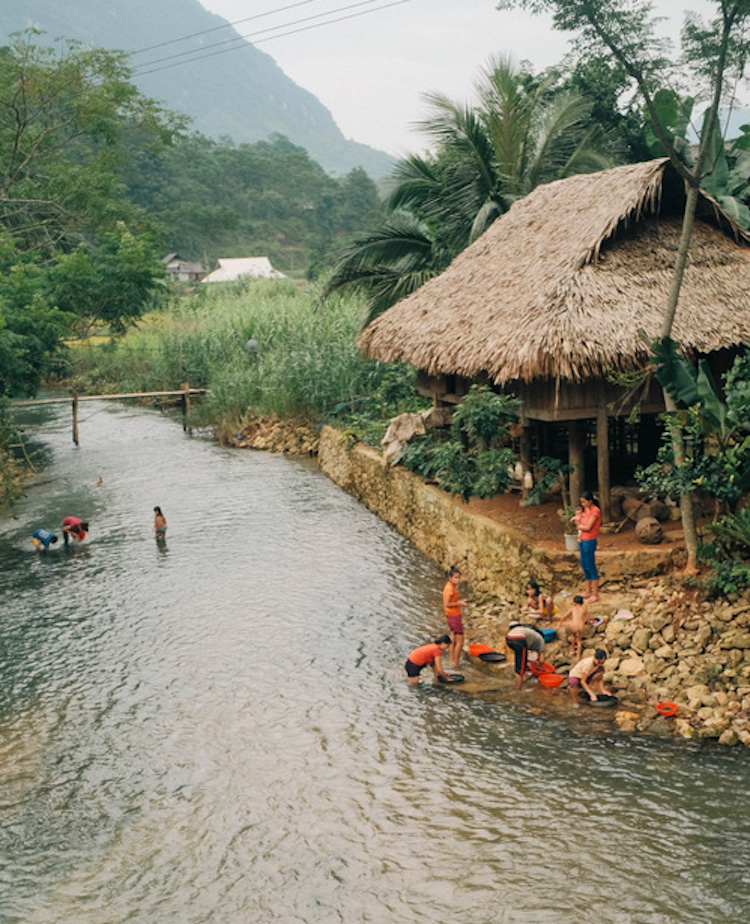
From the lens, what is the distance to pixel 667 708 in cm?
911

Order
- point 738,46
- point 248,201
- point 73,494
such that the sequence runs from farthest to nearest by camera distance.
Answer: point 248,201 → point 73,494 → point 738,46

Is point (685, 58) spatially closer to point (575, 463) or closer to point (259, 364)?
point (575, 463)

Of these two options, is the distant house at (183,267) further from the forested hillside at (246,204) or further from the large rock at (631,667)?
the large rock at (631,667)

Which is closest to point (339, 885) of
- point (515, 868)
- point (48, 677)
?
point (515, 868)

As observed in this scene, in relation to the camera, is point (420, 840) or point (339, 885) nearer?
point (339, 885)

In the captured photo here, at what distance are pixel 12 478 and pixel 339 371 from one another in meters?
Result: 8.00

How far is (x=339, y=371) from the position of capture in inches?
915

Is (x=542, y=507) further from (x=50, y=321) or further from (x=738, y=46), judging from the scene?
(x=50, y=321)

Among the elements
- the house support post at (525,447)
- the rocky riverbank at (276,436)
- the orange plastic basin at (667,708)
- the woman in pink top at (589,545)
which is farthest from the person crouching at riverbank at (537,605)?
the rocky riverbank at (276,436)

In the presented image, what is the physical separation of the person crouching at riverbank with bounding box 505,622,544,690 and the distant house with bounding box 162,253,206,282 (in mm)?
56004

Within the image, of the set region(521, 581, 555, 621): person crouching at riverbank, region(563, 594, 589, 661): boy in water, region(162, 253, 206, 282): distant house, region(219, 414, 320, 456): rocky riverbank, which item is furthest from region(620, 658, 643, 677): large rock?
region(162, 253, 206, 282): distant house

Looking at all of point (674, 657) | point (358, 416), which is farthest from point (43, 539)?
point (674, 657)

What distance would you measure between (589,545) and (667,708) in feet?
6.68

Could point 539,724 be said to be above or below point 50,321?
below
